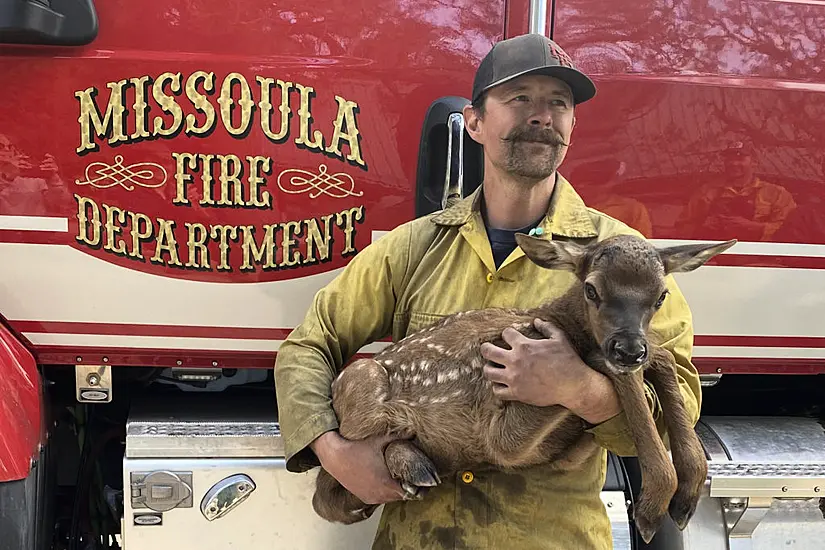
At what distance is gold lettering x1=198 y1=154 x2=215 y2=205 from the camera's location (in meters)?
2.22

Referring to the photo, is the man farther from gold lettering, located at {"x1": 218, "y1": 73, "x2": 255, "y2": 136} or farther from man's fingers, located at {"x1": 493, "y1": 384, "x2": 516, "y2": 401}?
gold lettering, located at {"x1": 218, "y1": 73, "x2": 255, "y2": 136}

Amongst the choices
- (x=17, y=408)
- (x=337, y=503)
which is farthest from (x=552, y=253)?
(x=17, y=408)

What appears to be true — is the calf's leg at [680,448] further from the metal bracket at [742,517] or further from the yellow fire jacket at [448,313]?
the metal bracket at [742,517]

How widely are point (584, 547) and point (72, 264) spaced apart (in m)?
1.67

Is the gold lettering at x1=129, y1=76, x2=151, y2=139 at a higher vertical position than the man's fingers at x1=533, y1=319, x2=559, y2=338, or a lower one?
higher

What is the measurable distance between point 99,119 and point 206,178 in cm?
34

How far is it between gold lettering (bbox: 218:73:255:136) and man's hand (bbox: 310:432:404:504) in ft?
3.21

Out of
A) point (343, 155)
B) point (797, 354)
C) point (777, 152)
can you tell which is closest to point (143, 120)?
point (343, 155)

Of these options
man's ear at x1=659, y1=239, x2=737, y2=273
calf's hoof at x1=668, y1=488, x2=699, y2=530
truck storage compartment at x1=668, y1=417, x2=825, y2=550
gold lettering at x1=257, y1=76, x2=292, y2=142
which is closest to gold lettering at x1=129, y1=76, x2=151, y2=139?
gold lettering at x1=257, y1=76, x2=292, y2=142

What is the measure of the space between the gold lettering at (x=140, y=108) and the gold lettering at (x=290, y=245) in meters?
0.49

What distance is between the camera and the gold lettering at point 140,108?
2.16m

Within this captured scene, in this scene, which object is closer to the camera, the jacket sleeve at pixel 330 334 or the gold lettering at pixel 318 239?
the jacket sleeve at pixel 330 334

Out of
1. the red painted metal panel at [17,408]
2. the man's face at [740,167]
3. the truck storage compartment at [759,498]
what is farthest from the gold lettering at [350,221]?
the truck storage compartment at [759,498]

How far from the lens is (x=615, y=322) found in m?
1.42
